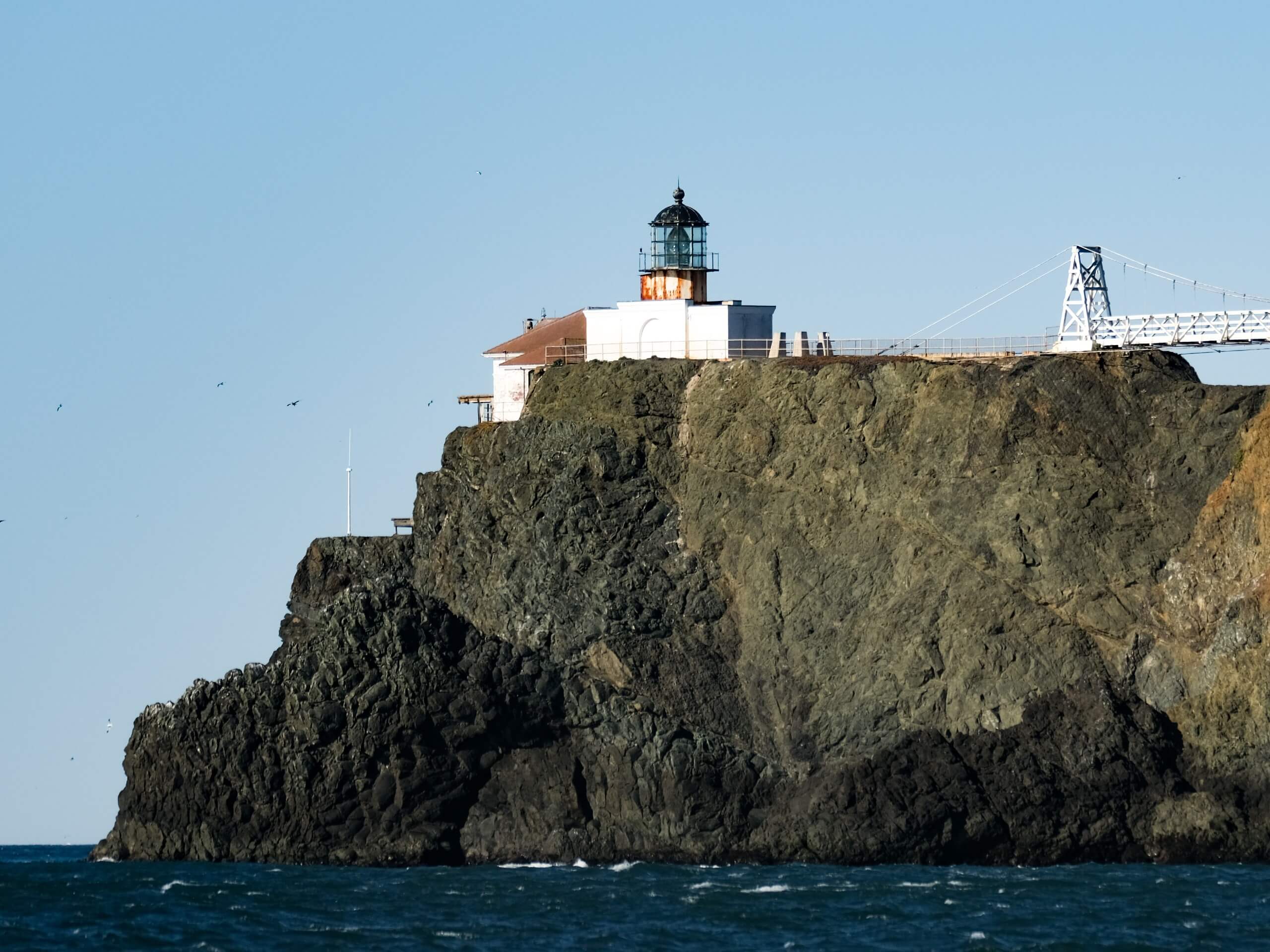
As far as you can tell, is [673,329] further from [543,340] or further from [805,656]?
[805,656]

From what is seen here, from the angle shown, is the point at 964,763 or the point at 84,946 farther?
the point at 964,763

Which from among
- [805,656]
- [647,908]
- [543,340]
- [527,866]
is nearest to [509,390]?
[543,340]

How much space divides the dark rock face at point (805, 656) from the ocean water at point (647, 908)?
1715mm

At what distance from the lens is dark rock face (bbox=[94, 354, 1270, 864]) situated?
61844mm

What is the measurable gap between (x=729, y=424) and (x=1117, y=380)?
999 centimetres

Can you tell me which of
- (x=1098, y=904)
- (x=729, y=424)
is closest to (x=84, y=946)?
(x=1098, y=904)

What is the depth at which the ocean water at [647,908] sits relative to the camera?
49.1 metres

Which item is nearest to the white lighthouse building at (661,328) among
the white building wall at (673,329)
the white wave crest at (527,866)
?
the white building wall at (673,329)

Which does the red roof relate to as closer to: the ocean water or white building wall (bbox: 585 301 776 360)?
white building wall (bbox: 585 301 776 360)

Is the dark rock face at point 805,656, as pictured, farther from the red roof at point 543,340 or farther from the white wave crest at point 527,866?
the red roof at point 543,340

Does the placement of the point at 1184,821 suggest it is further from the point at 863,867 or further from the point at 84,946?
the point at 84,946

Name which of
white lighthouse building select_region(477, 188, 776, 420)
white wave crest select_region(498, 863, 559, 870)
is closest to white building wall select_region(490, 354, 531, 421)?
white lighthouse building select_region(477, 188, 776, 420)

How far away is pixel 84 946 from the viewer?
49.5 meters

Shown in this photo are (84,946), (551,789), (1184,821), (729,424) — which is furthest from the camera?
(729,424)
